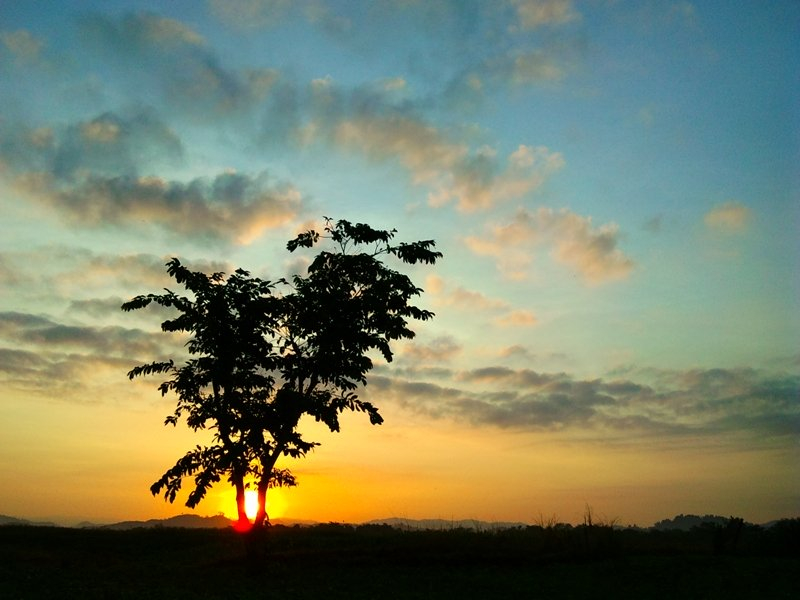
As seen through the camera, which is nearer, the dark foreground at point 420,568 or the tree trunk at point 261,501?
the dark foreground at point 420,568

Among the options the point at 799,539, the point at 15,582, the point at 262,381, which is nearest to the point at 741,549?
the point at 799,539

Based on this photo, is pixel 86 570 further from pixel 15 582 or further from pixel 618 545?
pixel 618 545

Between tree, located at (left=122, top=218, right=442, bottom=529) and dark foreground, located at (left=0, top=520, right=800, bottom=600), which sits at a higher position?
tree, located at (left=122, top=218, right=442, bottom=529)

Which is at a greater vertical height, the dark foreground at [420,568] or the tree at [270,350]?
the tree at [270,350]

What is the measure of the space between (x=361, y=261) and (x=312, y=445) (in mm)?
7637

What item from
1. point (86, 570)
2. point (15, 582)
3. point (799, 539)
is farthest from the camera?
point (799, 539)

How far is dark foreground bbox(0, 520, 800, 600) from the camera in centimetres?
2358

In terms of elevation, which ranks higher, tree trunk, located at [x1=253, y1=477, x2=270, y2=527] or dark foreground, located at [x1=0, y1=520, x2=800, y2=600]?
tree trunk, located at [x1=253, y1=477, x2=270, y2=527]

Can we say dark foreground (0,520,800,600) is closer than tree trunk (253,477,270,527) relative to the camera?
Yes

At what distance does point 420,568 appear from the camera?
27891 millimetres

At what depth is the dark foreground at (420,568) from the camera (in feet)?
77.4

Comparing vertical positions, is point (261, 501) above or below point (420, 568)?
above

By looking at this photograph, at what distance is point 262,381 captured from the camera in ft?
94.6

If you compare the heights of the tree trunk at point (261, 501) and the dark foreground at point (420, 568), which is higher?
the tree trunk at point (261, 501)
